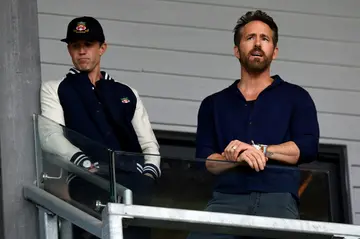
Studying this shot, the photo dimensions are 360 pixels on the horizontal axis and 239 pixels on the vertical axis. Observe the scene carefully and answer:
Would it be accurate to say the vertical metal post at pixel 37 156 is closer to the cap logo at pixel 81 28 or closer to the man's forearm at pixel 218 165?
the cap logo at pixel 81 28

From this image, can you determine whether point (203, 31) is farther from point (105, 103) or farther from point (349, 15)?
point (105, 103)

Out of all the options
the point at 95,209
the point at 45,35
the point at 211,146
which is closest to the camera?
the point at 95,209

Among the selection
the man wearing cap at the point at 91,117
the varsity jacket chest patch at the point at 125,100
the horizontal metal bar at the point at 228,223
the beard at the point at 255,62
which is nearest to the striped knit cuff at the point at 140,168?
the man wearing cap at the point at 91,117

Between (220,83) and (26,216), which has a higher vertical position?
(220,83)

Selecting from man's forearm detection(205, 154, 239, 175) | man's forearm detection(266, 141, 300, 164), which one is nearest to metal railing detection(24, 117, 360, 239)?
man's forearm detection(205, 154, 239, 175)

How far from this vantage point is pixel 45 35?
410 inches

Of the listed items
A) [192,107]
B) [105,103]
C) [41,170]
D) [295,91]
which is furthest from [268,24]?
[192,107]

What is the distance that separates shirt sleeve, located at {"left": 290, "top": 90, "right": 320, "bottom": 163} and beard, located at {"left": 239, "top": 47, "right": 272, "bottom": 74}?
0.96ft

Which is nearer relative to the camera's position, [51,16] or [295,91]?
[295,91]

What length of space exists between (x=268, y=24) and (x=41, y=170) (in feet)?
5.15

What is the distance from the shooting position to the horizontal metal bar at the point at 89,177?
7258mm

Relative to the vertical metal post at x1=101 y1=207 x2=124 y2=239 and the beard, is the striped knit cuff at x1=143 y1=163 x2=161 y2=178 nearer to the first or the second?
the vertical metal post at x1=101 y1=207 x2=124 y2=239

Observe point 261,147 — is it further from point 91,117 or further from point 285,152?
point 91,117

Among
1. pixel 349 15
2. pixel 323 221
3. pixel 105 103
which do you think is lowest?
pixel 323 221
